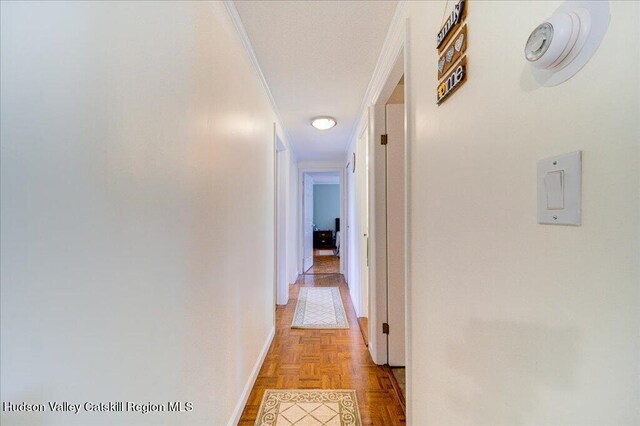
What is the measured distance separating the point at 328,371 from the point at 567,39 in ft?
7.43

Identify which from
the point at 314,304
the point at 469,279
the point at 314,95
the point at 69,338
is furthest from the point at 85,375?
the point at 314,304

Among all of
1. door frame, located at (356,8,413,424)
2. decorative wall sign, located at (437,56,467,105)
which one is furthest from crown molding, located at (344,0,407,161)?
decorative wall sign, located at (437,56,467,105)

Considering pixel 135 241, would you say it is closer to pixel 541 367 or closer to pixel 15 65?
pixel 15 65

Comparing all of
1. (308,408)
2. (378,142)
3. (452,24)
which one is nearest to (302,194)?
(378,142)

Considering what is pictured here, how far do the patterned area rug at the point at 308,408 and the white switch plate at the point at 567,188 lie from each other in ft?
5.27

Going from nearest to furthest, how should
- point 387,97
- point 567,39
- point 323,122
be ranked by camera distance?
1. point 567,39
2. point 387,97
3. point 323,122

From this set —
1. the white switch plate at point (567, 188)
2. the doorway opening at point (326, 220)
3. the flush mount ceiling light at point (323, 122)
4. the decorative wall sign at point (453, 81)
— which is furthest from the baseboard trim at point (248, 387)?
the doorway opening at point (326, 220)

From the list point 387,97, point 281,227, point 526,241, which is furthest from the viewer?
point 281,227

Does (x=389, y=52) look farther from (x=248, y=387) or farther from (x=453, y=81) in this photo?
(x=248, y=387)

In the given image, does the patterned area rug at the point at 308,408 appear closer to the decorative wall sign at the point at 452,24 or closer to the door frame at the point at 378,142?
the door frame at the point at 378,142

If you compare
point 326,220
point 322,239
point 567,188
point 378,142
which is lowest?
point 322,239

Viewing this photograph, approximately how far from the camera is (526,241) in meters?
0.62

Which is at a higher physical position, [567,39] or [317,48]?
[317,48]

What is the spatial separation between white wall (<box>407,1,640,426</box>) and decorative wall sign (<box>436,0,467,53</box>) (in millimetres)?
45
